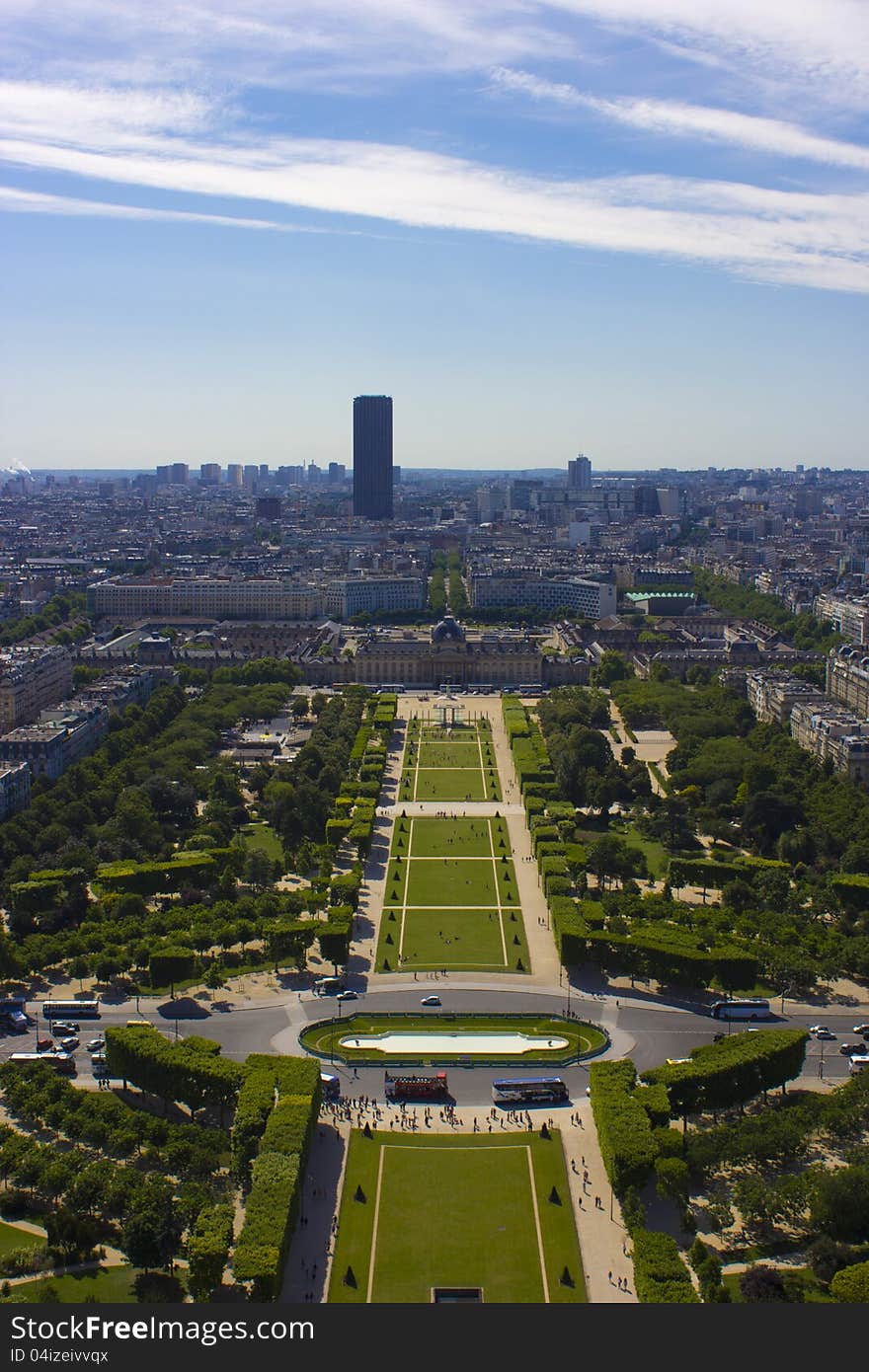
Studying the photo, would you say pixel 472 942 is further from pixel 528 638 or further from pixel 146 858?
pixel 528 638

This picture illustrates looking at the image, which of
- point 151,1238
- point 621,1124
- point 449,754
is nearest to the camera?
point 151,1238

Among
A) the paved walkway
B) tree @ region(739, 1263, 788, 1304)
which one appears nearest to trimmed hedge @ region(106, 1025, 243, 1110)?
the paved walkway

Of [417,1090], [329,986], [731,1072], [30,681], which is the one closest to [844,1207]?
[731,1072]

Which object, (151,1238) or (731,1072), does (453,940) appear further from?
(151,1238)

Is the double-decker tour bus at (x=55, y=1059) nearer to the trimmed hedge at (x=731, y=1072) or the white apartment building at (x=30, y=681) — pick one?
the trimmed hedge at (x=731, y=1072)

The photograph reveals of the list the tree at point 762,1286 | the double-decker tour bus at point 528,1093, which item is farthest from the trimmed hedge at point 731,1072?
the tree at point 762,1286

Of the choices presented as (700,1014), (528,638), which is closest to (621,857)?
(700,1014)
